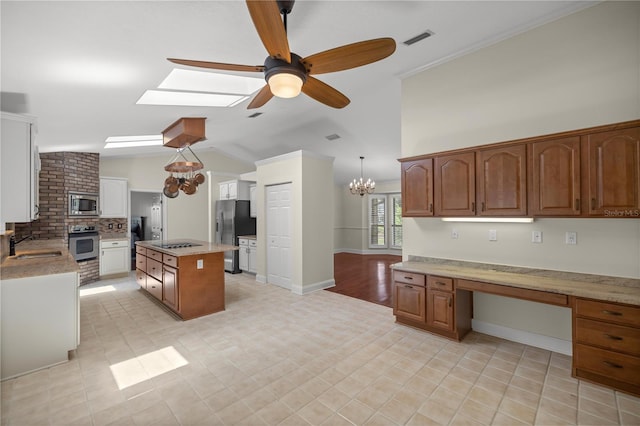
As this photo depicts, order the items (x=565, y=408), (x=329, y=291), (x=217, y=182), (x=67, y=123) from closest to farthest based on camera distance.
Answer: (x=565, y=408)
(x=67, y=123)
(x=329, y=291)
(x=217, y=182)

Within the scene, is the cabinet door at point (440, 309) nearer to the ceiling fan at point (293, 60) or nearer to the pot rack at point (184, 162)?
the ceiling fan at point (293, 60)

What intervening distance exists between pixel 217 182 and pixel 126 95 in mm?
4614

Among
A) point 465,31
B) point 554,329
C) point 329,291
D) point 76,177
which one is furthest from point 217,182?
point 554,329

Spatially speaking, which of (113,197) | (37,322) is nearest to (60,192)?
(113,197)

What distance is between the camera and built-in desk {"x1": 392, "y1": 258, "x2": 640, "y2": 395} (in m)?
2.18

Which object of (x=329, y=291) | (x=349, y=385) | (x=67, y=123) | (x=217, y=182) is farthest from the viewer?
(x=217, y=182)

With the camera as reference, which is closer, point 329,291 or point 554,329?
point 554,329

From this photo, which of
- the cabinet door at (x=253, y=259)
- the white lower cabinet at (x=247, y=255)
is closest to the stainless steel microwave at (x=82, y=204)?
the white lower cabinet at (x=247, y=255)

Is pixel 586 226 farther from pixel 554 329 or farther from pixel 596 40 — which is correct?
pixel 596 40

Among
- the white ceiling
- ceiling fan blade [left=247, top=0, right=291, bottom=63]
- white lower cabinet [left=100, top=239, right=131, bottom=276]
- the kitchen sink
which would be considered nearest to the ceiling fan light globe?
ceiling fan blade [left=247, top=0, right=291, bottom=63]

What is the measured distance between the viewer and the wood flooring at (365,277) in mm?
5009

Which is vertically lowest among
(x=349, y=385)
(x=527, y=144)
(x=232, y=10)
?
(x=349, y=385)

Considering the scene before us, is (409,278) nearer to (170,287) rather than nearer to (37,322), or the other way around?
(170,287)

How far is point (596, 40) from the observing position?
2637 mm
